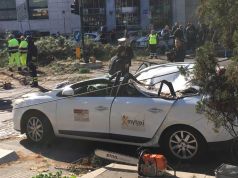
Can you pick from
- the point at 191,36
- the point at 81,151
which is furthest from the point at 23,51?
the point at 81,151

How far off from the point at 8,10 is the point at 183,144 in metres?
60.9

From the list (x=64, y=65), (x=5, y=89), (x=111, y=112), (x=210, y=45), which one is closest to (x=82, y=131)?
(x=111, y=112)

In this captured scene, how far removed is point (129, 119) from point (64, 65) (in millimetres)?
16479

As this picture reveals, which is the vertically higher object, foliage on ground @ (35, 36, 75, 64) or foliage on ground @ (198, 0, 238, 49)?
foliage on ground @ (198, 0, 238, 49)

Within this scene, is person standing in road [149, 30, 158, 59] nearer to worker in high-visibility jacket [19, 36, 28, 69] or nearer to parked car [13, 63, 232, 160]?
worker in high-visibility jacket [19, 36, 28, 69]

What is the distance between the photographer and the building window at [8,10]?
6556 cm

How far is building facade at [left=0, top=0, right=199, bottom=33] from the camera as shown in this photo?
59.3 metres

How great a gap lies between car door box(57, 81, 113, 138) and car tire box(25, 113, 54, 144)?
0.28 metres

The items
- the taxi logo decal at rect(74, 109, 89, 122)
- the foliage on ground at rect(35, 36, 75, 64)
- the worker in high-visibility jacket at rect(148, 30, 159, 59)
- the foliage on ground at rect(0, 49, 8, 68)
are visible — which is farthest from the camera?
the worker in high-visibility jacket at rect(148, 30, 159, 59)

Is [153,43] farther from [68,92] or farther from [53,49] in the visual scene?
[68,92]

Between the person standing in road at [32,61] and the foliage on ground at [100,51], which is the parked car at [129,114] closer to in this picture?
the person standing in road at [32,61]

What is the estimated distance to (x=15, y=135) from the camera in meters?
10.5

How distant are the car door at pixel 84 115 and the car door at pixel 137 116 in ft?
0.56

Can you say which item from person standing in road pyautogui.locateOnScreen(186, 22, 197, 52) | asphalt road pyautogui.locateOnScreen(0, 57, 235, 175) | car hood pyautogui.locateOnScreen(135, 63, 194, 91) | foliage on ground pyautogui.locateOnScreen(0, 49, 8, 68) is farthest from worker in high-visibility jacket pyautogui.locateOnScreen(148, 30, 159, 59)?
asphalt road pyautogui.locateOnScreen(0, 57, 235, 175)
